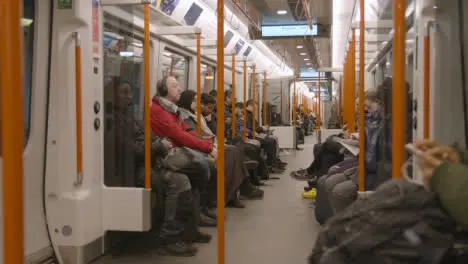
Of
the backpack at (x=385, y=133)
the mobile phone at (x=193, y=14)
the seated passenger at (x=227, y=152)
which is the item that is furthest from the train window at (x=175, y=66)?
the backpack at (x=385, y=133)

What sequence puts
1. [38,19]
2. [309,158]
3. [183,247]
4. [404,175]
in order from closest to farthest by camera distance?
1. [404,175]
2. [38,19]
3. [183,247]
4. [309,158]

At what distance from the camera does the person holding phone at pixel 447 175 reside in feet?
4.93

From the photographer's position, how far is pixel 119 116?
12.0ft

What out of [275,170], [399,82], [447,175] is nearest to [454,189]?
[447,175]

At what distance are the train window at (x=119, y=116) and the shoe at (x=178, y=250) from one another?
21.8 inches

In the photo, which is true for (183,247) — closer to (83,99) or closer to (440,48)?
(83,99)

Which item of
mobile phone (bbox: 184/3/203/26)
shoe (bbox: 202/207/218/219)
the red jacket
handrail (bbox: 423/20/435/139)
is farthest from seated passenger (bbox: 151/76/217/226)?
mobile phone (bbox: 184/3/203/26)

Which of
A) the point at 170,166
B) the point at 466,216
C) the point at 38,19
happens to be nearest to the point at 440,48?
the point at 466,216

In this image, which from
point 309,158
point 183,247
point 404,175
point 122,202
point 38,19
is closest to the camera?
point 404,175

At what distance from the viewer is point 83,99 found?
330 cm

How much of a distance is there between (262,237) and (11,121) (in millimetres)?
3216

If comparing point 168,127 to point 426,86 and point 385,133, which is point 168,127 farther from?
point 426,86

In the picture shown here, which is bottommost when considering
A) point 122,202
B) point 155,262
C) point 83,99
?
point 155,262

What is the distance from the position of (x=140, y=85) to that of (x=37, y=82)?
1.12 m
